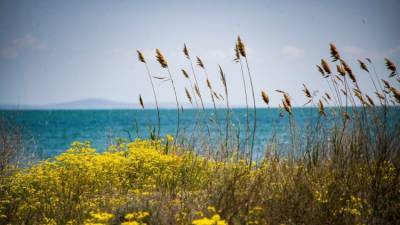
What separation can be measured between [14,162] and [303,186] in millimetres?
6553

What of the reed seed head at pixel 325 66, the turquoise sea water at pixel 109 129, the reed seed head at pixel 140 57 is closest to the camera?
the reed seed head at pixel 325 66

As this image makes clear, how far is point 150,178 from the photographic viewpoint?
18.8 ft

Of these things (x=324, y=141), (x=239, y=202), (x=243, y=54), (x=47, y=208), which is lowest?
(x=47, y=208)

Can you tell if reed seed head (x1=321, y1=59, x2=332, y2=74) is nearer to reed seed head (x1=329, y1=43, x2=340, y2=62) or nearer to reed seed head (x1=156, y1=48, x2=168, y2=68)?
reed seed head (x1=329, y1=43, x2=340, y2=62)

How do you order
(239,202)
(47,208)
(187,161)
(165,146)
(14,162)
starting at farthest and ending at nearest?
(14,162), (165,146), (187,161), (47,208), (239,202)

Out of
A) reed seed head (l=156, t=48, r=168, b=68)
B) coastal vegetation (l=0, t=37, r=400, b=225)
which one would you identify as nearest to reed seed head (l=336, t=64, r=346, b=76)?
coastal vegetation (l=0, t=37, r=400, b=225)

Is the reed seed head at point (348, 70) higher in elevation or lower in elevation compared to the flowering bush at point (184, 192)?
higher

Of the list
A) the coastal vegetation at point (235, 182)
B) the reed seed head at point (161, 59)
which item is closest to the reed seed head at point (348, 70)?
the coastal vegetation at point (235, 182)

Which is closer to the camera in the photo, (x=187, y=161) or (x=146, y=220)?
(x=146, y=220)

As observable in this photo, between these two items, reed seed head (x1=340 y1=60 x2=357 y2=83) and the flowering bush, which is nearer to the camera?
the flowering bush

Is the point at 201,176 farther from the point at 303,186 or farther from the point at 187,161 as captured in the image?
the point at 303,186

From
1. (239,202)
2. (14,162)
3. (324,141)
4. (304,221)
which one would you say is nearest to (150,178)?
(239,202)

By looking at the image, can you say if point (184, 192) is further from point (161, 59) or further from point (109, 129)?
point (109, 129)

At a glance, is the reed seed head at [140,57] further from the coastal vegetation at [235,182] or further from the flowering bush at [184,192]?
the flowering bush at [184,192]
